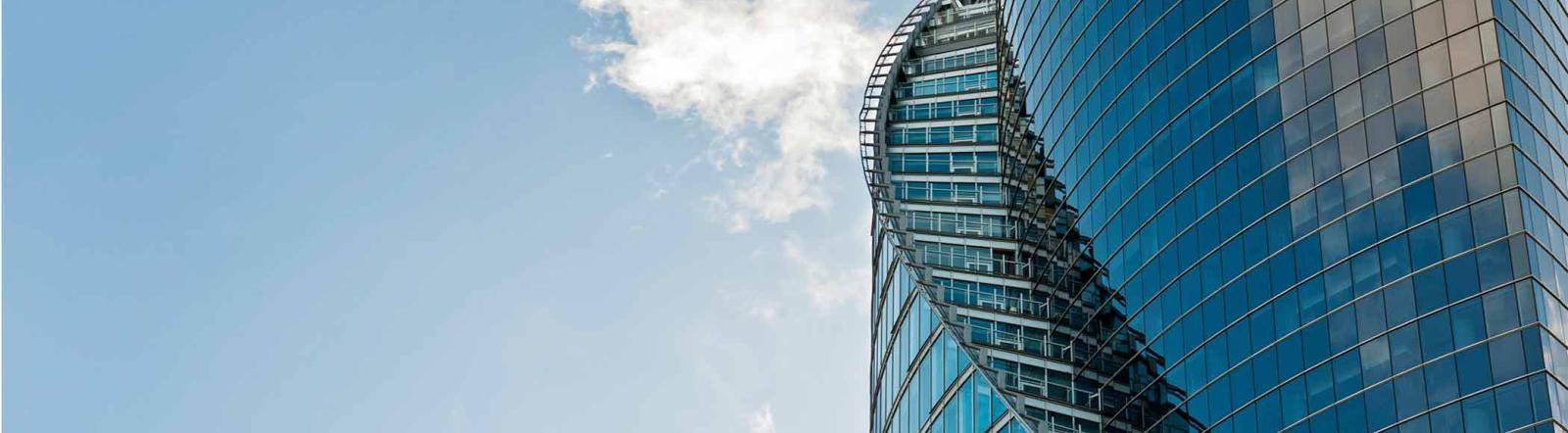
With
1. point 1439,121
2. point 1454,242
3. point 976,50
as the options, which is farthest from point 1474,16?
point 976,50

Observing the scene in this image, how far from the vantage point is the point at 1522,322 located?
72.0 meters

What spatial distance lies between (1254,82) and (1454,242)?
43.3 ft

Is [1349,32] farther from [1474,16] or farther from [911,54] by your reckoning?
[911,54]

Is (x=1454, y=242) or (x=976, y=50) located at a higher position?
(x=976, y=50)

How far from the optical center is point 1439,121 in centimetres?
7769

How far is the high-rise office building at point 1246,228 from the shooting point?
244ft

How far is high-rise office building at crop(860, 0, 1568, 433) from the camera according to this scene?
74.3m

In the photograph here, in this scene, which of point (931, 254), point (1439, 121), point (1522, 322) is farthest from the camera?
point (931, 254)

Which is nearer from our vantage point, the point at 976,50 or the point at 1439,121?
the point at 1439,121

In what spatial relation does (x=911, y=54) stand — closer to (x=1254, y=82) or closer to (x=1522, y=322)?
(x=1254, y=82)

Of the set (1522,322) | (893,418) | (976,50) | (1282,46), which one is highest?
(976,50)

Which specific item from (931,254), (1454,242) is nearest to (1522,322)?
(1454,242)

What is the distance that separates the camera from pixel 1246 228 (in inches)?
3265

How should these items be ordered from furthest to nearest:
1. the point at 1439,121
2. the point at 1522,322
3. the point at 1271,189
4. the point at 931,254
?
the point at 931,254, the point at 1271,189, the point at 1439,121, the point at 1522,322
